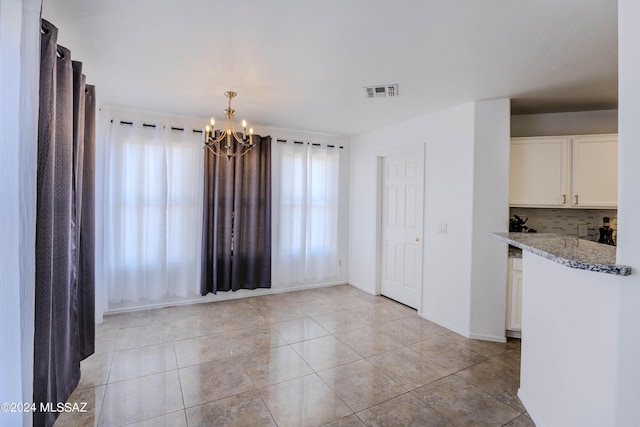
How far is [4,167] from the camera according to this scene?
1365 mm

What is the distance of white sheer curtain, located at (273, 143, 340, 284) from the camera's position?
4.70 m

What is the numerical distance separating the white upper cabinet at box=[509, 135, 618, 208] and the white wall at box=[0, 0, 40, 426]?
411cm

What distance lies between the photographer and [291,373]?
8.36 ft

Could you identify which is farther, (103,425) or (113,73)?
(113,73)

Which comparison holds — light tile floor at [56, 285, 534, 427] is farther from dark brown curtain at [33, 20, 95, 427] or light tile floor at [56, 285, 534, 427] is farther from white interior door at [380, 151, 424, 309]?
white interior door at [380, 151, 424, 309]

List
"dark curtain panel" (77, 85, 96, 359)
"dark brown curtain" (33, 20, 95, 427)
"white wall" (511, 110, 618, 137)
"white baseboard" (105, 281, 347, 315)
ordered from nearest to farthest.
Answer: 1. "dark brown curtain" (33, 20, 95, 427)
2. "dark curtain panel" (77, 85, 96, 359)
3. "white wall" (511, 110, 618, 137)
4. "white baseboard" (105, 281, 347, 315)

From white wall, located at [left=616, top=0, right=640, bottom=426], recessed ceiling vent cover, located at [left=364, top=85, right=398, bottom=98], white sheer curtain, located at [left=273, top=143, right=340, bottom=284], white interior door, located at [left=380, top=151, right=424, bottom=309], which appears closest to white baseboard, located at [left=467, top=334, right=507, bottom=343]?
white interior door, located at [left=380, top=151, right=424, bottom=309]

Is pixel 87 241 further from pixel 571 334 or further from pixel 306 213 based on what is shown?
pixel 571 334

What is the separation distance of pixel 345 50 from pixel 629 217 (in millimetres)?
1933

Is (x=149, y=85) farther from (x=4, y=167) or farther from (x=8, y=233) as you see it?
(x=8, y=233)

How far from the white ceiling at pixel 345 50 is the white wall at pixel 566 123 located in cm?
17

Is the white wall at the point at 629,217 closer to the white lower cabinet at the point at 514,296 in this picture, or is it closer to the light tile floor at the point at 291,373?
the light tile floor at the point at 291,373

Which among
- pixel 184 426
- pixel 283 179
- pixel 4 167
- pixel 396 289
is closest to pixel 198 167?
pixel 283 179

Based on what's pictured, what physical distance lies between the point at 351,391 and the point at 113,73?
3438 millimetres
